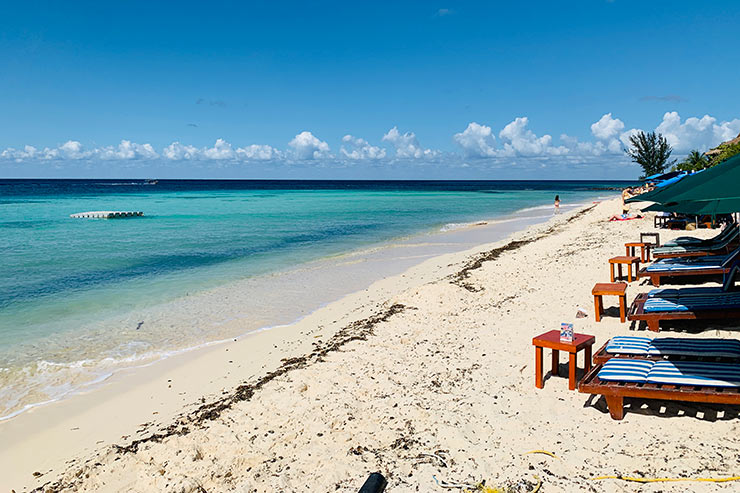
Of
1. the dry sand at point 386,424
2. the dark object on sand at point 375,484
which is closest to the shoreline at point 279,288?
the dry sand at point 386,424

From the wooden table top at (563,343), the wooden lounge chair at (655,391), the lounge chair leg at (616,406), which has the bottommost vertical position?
the lounge chair leg at (616,406)

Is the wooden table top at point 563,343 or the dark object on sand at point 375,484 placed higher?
the wooden table top at point 563,343

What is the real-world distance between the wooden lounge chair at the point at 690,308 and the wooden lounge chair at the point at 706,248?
376 cm

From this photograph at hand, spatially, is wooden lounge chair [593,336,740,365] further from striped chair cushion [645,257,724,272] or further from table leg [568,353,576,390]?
striped chair cushion [645,257,724,272]

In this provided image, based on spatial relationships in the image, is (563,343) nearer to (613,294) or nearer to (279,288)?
(613,294)

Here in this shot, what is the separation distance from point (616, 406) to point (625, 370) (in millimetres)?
441

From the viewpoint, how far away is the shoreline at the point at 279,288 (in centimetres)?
862

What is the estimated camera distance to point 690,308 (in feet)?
23.6

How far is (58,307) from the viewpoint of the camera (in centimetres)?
1278

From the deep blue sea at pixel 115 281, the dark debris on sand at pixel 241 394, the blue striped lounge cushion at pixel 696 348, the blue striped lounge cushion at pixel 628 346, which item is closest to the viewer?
the blue striped lounge cushion at pixel 696 348

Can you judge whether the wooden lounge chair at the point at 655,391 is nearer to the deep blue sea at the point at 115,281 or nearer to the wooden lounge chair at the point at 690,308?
the wooden lounge chair at the point at 690,308

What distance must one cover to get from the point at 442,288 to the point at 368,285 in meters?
3.09

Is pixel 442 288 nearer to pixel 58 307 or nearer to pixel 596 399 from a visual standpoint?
pixel 596 399

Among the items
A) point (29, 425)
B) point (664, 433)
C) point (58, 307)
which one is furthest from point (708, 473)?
point (58, 307)
